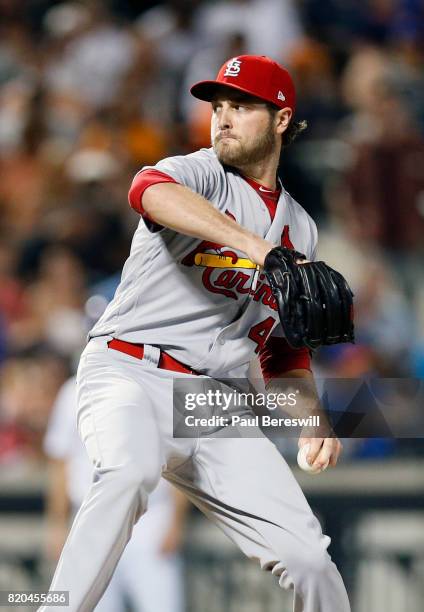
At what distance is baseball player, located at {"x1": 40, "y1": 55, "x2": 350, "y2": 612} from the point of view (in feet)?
9.73

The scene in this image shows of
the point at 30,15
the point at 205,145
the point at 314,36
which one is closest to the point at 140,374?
the point at 205,145

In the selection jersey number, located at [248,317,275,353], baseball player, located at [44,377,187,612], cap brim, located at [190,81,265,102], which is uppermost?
cap brim, located at [190,81,265,102]

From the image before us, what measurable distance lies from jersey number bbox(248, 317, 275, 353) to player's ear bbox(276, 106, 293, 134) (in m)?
0.54

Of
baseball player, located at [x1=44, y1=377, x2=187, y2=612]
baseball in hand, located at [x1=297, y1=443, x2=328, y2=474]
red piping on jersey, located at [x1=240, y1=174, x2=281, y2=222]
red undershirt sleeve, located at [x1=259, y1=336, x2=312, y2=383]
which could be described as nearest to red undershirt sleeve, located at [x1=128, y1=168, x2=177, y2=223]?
red piping on jersey, located at [x1=240, y1=174, x2=281, y2=222]

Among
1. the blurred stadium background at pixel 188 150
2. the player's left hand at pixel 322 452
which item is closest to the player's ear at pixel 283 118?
the player's left hand at pixel 322 452

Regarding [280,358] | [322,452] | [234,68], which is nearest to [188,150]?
[280,358]

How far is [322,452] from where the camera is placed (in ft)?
10.6

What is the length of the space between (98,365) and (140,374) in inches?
4.6

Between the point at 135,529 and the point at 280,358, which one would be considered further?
the point at 135,529

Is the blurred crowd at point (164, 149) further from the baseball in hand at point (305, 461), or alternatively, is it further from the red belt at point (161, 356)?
the baseball in hand at point (305, 461)

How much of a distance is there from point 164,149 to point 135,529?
282 cm

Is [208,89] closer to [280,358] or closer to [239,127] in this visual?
[239,127]

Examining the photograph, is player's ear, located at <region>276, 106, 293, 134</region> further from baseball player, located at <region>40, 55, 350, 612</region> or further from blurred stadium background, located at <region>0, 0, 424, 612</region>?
blurred stadium background, located at <region>0, 0, 424, 612</region>

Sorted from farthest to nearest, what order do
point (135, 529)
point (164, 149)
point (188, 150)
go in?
point (164, 149)
point (188, 150)
point (135, 529)
